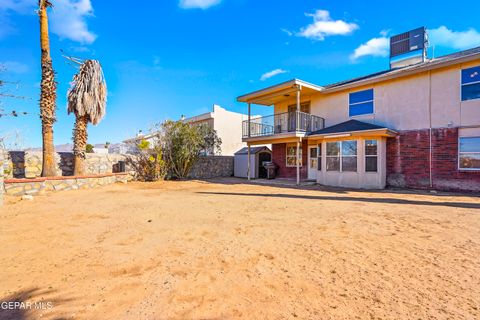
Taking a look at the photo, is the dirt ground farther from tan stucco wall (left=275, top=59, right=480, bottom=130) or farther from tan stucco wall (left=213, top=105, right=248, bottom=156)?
tan stucco wall (left=213, top=105, right=248, bottom=156)

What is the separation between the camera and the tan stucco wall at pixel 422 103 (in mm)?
10352

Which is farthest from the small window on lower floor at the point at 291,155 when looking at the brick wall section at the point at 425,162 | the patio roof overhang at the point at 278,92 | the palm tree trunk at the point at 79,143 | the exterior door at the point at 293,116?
the palm tree trunk at the point at 79,143

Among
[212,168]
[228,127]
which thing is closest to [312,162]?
[212,168]

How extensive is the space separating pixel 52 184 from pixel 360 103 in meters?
15.8

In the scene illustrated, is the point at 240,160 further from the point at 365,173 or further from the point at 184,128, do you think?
the point at 365,173

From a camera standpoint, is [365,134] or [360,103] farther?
[360,103]

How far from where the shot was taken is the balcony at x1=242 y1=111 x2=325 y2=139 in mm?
14234

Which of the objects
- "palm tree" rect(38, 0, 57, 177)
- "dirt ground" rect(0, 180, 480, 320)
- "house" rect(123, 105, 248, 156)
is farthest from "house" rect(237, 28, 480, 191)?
"palm tree" rect(38, 0, 57, 177)

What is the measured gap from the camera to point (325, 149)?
13312mm

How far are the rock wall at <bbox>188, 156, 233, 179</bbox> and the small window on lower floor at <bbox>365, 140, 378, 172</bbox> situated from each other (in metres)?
11.6

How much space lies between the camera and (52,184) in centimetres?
982

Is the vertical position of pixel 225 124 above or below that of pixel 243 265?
above

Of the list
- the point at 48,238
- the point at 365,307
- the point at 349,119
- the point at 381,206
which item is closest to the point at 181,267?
the point at 365,307

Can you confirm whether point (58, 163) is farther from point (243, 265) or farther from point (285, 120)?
point (285, 120)
